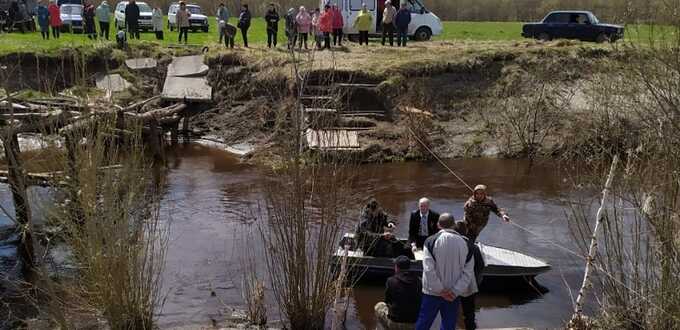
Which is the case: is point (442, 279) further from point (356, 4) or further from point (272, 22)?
point (356, 4)

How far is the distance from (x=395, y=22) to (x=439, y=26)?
15.7ft

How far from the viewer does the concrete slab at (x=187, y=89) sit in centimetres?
2778

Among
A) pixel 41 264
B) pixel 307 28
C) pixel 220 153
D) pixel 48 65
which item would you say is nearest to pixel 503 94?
pixel 307 28

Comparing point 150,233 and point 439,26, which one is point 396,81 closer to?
point 439,26

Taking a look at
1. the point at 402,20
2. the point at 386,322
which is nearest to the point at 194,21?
the point at 402,20

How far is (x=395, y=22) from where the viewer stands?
2986 cm

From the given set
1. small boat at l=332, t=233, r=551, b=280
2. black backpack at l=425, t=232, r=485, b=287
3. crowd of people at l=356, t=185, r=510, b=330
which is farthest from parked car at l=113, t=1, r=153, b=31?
black backpack at l=425, t=232, r=485, b=287

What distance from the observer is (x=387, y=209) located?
63.6ft

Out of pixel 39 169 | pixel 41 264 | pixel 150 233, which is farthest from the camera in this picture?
pixel 39 169

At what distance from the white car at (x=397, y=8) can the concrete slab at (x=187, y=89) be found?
285 inches

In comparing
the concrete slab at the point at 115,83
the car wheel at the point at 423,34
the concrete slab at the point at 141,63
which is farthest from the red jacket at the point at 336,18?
the concrete slab at the point at 115,83

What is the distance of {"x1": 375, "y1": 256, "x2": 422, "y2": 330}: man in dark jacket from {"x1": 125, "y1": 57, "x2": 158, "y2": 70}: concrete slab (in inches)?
824

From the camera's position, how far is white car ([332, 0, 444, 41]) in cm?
3288

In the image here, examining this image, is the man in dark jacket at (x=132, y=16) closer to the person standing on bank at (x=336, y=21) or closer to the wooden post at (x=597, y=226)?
the person standing on bank at (x=336, y=21)
